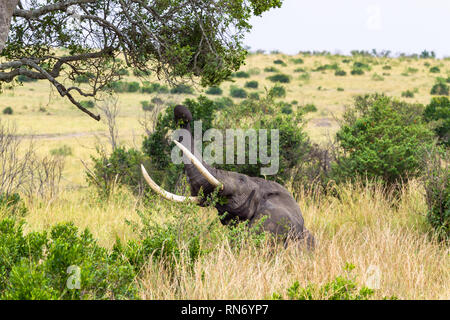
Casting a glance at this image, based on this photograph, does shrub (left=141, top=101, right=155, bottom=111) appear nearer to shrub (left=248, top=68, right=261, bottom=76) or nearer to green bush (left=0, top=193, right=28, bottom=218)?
shrub (left=248, top=68, right=261, bottom=76)

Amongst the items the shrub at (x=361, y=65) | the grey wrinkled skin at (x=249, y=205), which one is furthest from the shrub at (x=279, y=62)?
the grey wrinkled skin at (x=249, y=205)

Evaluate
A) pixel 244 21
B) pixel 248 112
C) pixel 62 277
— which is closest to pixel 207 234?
pixel 62 277

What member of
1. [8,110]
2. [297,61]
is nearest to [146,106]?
[8,110]

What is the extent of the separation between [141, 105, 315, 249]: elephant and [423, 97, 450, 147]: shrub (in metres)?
9.22

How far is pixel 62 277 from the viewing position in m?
3.17

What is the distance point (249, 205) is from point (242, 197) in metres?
0.12

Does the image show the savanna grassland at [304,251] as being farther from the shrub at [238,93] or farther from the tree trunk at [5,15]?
the shrub at [238,93]

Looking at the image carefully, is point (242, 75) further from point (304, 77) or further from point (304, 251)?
point (304, 251)

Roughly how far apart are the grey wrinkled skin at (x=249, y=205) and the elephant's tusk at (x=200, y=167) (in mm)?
68

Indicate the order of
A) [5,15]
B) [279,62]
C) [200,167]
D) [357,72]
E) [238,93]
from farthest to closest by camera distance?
[279,62], [357,72], [238,93], [5,15], [200,167]

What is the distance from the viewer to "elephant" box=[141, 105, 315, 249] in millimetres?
4422

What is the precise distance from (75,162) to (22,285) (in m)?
17.0

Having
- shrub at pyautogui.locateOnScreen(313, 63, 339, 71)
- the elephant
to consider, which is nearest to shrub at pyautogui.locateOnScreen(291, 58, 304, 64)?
shrub at pyautogui.locateOnScreen(313, 63, 339, 71)

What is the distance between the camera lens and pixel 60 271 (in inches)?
125
